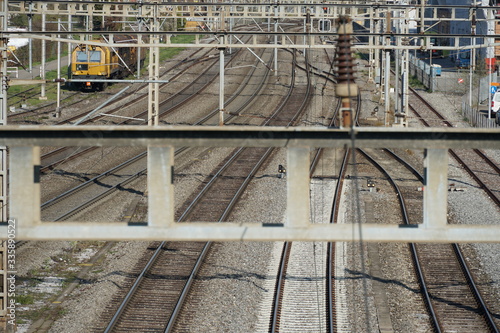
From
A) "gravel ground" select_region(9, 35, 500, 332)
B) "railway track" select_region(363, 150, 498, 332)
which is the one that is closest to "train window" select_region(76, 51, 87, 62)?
"gravel ground" select_region(9, 35, 500, 332)

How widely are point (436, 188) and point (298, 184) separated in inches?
50.6

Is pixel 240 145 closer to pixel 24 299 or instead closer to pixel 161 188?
pixel 161 188

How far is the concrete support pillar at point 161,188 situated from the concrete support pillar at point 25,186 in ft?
3.40

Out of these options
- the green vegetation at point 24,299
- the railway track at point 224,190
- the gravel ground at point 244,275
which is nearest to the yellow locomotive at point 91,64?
the railway track at point 224,190

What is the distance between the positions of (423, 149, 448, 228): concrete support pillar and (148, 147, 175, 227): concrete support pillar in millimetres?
2390

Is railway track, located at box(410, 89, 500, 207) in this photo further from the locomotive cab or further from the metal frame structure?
the locomotive cab

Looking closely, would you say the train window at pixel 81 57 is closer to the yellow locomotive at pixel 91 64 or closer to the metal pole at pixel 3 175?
the yellow locomotive at pixel 91 64

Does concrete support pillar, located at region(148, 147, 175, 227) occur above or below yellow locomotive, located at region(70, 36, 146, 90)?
below

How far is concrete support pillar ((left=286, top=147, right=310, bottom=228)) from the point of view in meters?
6.78

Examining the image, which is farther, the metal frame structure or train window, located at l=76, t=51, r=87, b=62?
train window, located at l=76, t=51, r=87, b=62

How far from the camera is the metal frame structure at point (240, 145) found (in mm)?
6691

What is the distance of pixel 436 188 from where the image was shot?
683cm

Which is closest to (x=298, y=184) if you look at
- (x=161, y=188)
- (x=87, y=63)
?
(x=161, y=188)

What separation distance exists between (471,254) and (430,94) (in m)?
21.1
